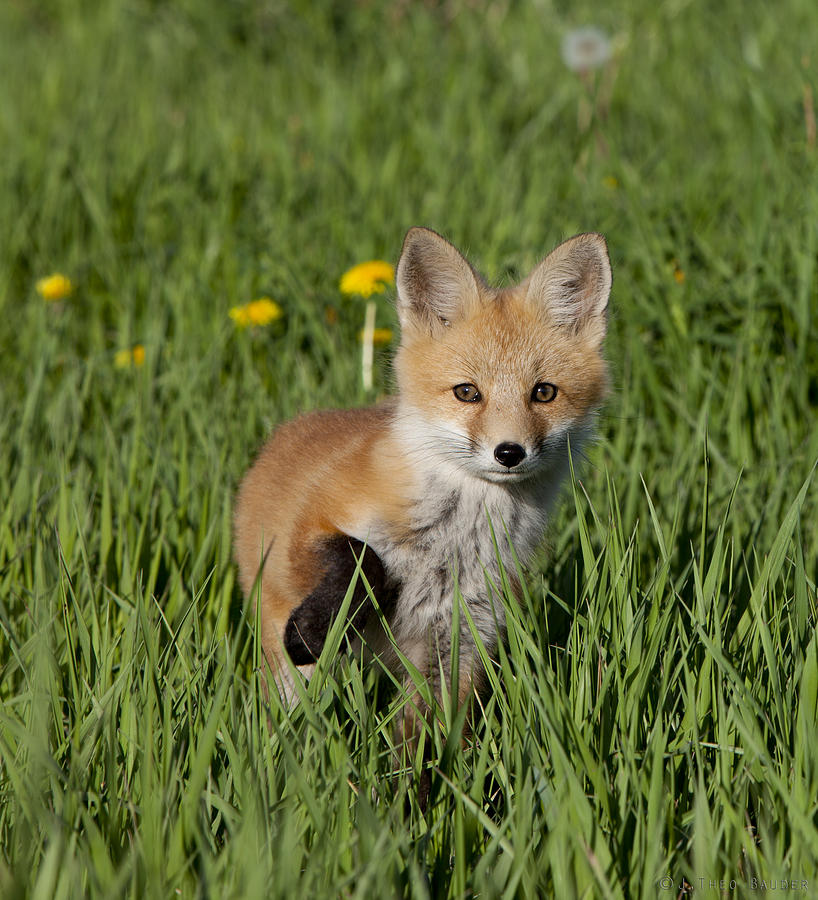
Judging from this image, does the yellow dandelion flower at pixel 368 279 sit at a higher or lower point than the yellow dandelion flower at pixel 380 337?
higher

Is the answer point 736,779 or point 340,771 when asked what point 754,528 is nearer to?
point 736,779

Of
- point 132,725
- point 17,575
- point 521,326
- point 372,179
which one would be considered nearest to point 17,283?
point 372,179

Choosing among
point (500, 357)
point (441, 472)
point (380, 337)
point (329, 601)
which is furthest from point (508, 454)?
point (380, 337)

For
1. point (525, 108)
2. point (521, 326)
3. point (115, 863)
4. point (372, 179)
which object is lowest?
point (115, 863)

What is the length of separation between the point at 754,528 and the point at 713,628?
82cm

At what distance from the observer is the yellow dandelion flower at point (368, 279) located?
15.5 ft

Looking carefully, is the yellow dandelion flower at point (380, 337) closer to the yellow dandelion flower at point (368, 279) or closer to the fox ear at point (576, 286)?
the yellow dandelion flower at point (368, 279)

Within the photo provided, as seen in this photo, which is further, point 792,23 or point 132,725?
point 792,23

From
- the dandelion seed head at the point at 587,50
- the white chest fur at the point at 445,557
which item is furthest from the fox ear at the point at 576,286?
the dandelion seed head at the point at 587,50

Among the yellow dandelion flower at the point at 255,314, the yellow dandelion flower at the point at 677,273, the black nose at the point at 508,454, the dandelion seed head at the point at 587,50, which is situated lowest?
the black nose at the point at 508,454

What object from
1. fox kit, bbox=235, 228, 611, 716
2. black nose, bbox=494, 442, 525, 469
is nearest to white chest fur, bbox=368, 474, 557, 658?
fox kit, bbox=235, 228, 611, 716

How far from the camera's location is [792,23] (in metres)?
7.85

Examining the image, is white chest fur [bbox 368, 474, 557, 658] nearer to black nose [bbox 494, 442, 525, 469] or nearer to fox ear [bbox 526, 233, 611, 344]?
black nose [bbox 494, 442, 525, 469]

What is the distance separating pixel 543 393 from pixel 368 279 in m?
1.71
